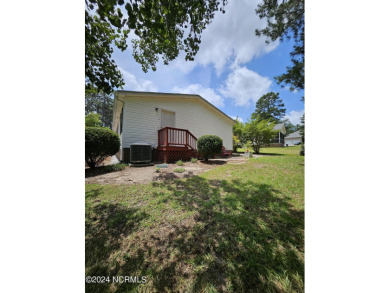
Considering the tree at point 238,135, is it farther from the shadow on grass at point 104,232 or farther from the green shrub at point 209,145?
the shadow on grass at point 104,232

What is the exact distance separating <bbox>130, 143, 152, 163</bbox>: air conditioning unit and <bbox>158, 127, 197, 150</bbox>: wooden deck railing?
1010 millimetres

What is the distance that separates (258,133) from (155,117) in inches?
401

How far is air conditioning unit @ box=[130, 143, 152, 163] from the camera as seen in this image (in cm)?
539

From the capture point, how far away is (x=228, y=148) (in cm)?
1188

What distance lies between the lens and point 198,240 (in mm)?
1389

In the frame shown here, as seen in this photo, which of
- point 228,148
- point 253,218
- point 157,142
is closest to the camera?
point 253,218

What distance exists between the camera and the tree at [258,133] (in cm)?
1190

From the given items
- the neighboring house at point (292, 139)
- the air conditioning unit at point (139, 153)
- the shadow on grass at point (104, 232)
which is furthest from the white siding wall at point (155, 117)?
the neighboring house at point (292, 139)

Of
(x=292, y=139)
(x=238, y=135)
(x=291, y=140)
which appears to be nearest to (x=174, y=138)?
(x=238, y=135)

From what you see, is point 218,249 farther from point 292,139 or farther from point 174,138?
point 292,139
